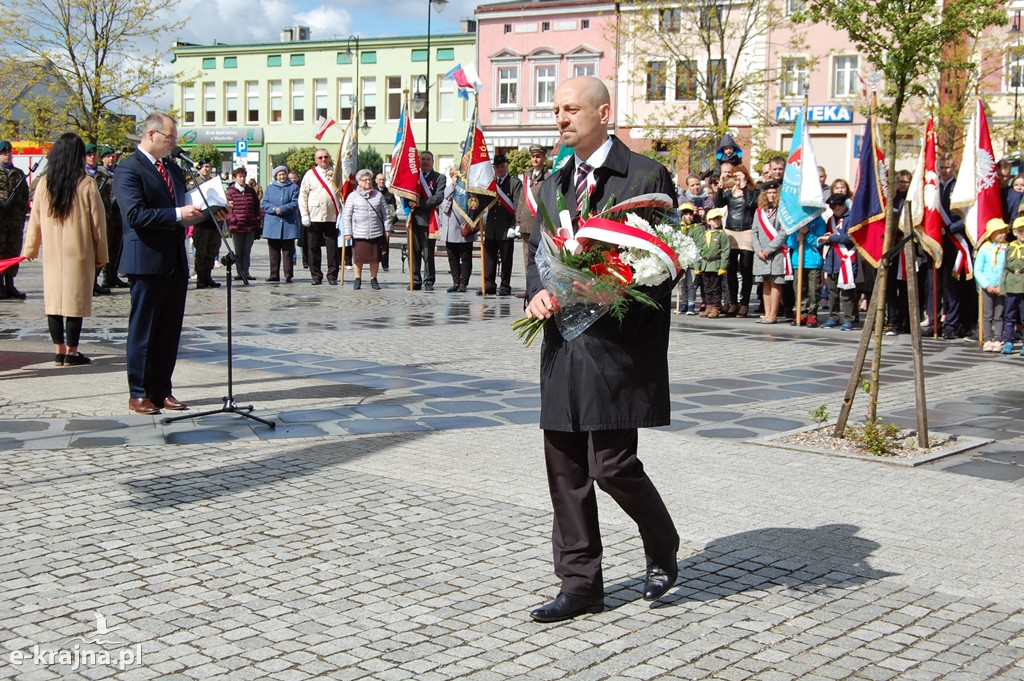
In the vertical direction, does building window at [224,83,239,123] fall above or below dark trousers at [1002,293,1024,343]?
above

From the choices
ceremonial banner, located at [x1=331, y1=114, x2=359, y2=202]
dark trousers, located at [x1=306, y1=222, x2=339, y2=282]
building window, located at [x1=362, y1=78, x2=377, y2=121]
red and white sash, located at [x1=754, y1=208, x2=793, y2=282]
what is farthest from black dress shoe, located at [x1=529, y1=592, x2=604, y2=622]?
building window, located at [x1=362, y1=78, x2=377, y2=121]

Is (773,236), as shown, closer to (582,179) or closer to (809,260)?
(809,260)

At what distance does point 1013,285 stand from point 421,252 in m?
10.6

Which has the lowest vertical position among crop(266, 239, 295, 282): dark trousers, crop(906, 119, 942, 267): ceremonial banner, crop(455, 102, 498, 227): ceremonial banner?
crop(266, 239, 295, 282): dark trousers

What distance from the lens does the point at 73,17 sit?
Answer: 29.2 metres

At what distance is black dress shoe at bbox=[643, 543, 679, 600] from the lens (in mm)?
4688

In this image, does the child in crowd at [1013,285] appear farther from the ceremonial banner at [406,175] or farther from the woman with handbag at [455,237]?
the ceremonial banner at [406,175]

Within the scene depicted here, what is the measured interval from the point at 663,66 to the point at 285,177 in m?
19.7

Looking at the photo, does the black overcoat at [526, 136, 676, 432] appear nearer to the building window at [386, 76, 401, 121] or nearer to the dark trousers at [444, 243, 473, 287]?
the dark trousers at [444, 243, 473, 287]

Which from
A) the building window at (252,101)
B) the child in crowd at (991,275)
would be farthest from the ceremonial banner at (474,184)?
the building window at (252,101)

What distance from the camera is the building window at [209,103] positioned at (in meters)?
76.2

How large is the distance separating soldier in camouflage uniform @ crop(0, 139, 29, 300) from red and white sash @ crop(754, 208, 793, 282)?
34.0 ft

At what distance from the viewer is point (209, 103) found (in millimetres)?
76562

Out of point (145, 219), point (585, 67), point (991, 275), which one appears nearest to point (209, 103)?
point (585, 67)
